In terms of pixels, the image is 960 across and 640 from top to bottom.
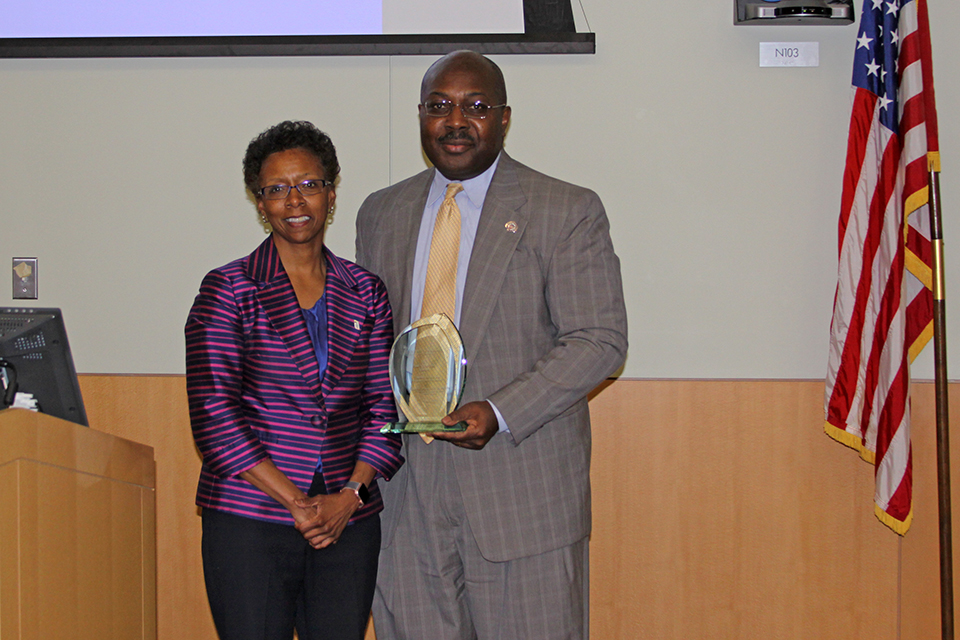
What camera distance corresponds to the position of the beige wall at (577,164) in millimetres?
3035

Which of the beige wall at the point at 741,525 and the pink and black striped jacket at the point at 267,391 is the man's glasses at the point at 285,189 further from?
the beige wall at the point at 741,525

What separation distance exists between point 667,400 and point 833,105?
119 centimetres

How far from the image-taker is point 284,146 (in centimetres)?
201

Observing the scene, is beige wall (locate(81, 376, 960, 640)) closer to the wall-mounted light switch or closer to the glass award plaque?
the glass award plaque

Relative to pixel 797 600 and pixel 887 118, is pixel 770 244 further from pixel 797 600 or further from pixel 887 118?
pixel 797 600

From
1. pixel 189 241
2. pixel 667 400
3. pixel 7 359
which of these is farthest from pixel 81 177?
pixel 667 400

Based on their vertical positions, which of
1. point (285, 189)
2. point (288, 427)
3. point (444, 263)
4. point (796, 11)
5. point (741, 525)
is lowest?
point (741, 525)

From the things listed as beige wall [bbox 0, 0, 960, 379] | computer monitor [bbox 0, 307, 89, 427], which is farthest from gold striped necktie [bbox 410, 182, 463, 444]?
beige wall [bbox 0, 0, 960, 379]

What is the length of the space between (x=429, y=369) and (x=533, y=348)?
12.7 inches

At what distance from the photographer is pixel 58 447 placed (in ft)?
5.58

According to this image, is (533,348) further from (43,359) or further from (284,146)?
(43,359)

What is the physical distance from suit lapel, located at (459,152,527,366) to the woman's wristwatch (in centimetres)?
38

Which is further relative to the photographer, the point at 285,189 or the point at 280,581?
the point at 285,189

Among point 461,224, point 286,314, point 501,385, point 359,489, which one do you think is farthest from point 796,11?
point 359,489
